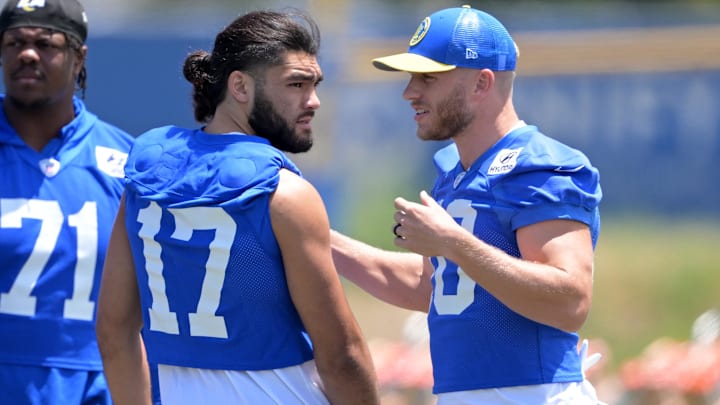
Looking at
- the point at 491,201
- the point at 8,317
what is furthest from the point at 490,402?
the point at 8,317

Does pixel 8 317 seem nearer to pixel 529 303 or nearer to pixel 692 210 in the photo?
pixel 529 303

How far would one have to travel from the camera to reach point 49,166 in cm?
424

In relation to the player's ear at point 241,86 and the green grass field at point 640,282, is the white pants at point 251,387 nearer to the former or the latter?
the player's ear at point 241,86

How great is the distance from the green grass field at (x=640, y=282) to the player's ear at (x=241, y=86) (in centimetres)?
620

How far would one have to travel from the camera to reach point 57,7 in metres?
4.43

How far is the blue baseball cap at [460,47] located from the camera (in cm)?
361

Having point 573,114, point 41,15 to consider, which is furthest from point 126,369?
point 573,114

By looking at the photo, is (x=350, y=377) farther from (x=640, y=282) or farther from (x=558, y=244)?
(x=640, y=282)

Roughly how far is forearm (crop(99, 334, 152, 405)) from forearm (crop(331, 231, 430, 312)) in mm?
821

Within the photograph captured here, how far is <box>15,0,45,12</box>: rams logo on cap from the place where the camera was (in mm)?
4371

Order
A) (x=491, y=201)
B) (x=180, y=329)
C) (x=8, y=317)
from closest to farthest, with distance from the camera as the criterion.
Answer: (x=180, y=329)
(x=491, y=201)
(x=8, y=317)

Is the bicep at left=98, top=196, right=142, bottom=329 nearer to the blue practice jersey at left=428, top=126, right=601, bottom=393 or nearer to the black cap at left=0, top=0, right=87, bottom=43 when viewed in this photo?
the blue practice jersey at left=428, top=126, right=601, bottom=393

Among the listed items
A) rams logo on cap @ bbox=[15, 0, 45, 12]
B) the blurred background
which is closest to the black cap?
rams logo on cap @ bbox=[15, 0, 45, 12]

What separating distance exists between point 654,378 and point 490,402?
125 inches
